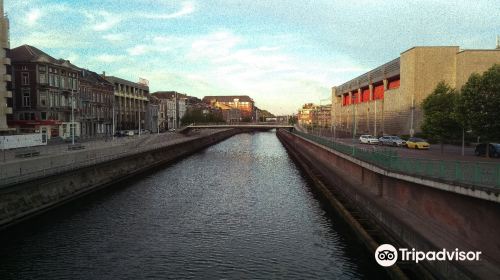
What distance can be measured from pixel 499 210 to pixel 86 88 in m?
87.1

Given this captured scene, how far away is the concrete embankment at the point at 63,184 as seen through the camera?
29.3 meters

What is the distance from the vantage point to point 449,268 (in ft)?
55.2

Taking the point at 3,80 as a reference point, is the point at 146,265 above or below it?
below

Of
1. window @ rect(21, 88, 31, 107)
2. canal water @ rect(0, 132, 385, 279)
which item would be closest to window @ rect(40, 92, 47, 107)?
window @ rect(21, 88, 31, 107)

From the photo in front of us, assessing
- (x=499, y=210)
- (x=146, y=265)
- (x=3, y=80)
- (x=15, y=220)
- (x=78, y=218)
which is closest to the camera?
(x=499, y=210)

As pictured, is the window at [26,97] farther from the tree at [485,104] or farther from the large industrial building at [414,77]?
the tree at [485,104]

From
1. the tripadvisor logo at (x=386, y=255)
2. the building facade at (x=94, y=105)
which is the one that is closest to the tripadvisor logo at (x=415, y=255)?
the tripadvisor logo at (x=386, y=255)

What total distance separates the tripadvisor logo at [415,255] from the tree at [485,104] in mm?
14626

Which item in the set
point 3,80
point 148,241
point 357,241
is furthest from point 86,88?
point 357,241

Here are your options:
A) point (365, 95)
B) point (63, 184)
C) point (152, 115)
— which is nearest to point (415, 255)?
point (63, 184)

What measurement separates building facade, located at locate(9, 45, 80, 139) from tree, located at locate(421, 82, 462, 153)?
59.6 m

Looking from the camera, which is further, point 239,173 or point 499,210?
point 239,173

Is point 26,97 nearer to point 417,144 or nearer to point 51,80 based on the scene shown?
point 51,80

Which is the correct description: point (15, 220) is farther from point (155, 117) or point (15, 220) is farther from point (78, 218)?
point (155, 117)
